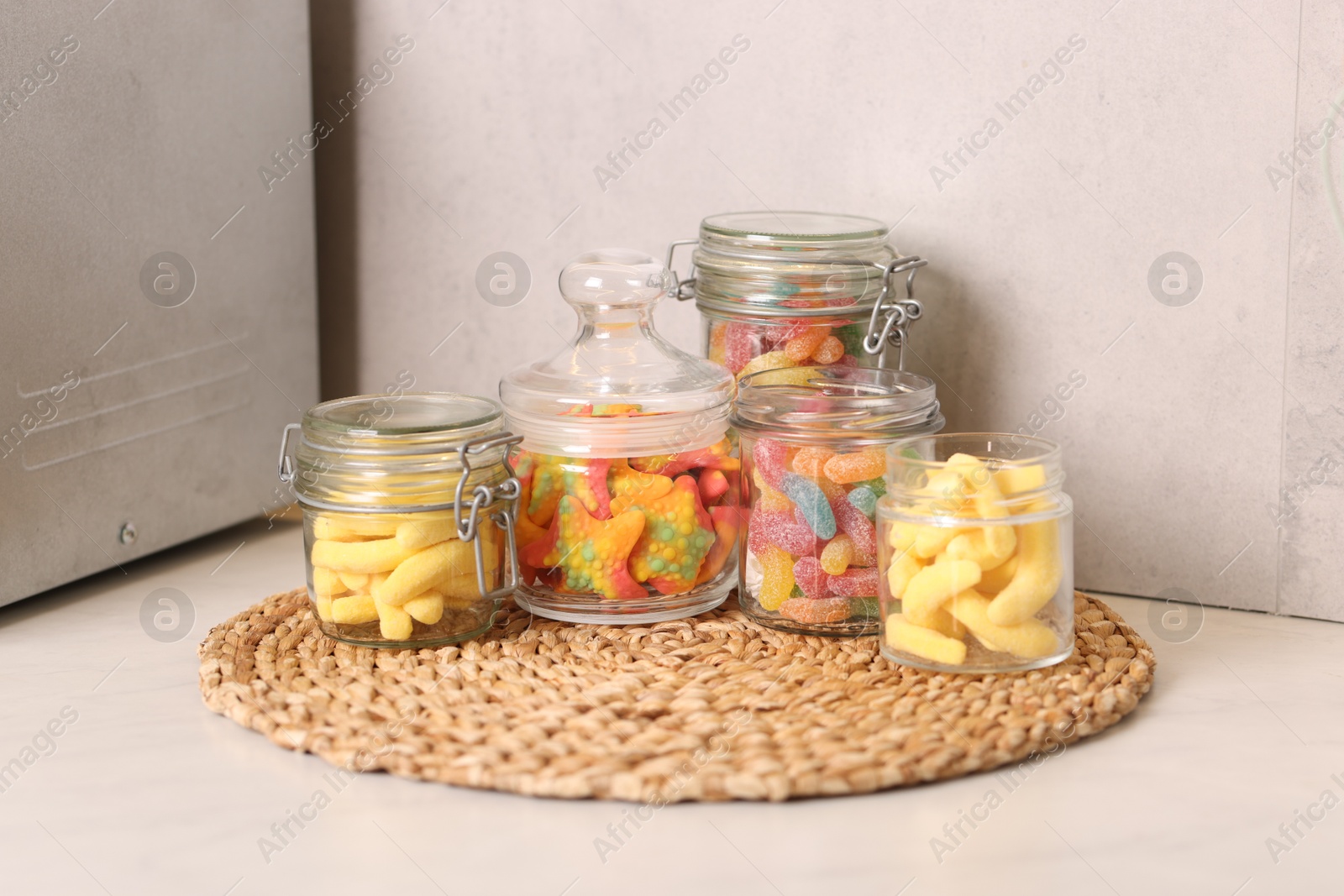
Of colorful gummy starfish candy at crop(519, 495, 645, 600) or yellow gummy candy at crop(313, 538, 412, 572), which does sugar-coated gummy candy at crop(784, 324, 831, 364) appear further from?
yellow gummy candy at crop(313, 538, 412, 572)

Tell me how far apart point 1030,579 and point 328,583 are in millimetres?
428

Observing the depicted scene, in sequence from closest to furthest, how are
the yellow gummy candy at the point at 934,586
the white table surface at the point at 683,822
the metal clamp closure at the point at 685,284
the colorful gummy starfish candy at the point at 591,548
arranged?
the white table surface at the point at 683,822 → the yellow gummy candy at the point at 934,586 → the colorful gummy starfish candy at the point at 591,548 → the metal clamp closure at the point at 685,284

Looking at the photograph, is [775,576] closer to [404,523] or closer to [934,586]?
[934,586]

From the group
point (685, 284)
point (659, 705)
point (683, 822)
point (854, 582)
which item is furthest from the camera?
point (685, 284)

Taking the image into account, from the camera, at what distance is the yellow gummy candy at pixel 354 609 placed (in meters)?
0.83

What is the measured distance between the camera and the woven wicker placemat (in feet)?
2.21

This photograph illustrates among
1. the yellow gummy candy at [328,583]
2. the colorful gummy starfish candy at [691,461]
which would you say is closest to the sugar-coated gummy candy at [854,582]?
the colorful gummy starfish candy at [691,461]

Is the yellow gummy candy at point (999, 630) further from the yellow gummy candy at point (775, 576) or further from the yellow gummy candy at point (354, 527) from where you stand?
the yellow gummy candy at point (354, 527)

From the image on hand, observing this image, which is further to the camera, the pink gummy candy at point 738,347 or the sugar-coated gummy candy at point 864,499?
the pink gummy candy at point 738,347

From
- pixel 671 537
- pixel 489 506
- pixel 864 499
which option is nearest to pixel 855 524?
pixel 864 499

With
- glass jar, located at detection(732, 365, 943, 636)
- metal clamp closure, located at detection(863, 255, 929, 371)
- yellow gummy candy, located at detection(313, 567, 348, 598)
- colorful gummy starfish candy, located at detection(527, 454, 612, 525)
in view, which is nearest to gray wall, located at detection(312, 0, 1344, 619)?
metal clamp closure, located at detection(863, 255, 929, 371)

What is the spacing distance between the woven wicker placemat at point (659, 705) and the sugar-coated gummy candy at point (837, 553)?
0.05m

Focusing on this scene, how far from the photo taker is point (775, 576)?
2.83 ft

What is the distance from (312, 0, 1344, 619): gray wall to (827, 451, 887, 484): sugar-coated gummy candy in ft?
0.65
